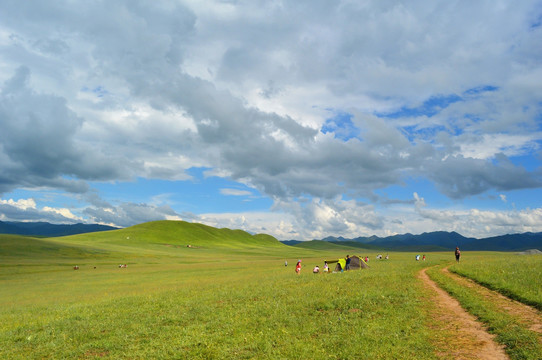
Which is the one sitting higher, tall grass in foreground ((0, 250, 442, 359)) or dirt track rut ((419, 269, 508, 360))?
dirt track rut ((419, 269, 508, 360))

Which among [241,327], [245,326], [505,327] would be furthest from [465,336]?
[241,327]

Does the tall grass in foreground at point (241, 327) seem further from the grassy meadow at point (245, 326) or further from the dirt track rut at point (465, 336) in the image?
the dirt track rut at point (465, 336)

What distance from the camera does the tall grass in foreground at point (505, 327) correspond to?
12130 millimetres

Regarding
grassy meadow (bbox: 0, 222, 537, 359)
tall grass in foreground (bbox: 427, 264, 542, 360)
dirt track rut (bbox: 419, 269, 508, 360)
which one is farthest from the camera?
grassy meadow (bbox: 0, 222, 537, 359)

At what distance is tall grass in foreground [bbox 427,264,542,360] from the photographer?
1213 centimetres

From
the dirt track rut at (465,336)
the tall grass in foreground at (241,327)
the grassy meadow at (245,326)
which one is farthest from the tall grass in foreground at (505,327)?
the tall grass in foreground at (241,327)

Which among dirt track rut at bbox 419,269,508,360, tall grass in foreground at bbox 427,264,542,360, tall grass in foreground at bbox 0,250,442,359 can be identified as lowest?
tall grass in foreground at bbox 0,250,442,359

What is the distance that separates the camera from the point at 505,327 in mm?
14742

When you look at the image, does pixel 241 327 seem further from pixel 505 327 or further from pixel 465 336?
pixel 505 327

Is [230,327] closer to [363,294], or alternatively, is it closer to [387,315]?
[387,315]

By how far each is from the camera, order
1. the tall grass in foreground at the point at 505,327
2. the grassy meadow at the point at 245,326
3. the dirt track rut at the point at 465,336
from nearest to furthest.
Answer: the tall grass in foreground at the point at 505,327 → the dirt track rut at the point at 465,336 → the grassy meadow at the point at 245,326

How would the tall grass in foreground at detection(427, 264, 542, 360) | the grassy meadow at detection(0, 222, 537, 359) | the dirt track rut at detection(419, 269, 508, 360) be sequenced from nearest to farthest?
the tall grass in foreground at detection(427, 264, 542, 360) < the dirt track rut at detection(419, 269, 508, 360) < the grassy meadow at detection(0, 222, 537, 359)

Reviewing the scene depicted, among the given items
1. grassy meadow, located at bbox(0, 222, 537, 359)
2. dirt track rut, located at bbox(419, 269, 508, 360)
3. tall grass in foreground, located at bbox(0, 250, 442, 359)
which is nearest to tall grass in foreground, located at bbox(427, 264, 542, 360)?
dirt track rut, located at bbox(419, 269, 508, 360)

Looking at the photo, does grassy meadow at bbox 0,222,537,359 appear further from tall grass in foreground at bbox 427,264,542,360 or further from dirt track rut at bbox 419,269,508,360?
tall grass in foreground at bbox 427,264,542,360
